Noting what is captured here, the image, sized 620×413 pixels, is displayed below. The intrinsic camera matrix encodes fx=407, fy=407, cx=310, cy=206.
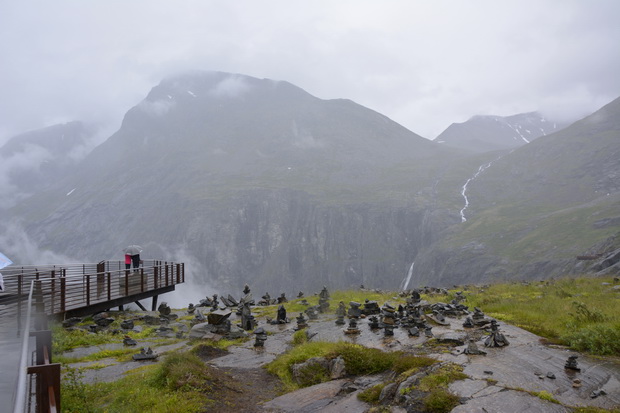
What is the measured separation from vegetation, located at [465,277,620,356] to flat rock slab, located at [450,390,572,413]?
439cm

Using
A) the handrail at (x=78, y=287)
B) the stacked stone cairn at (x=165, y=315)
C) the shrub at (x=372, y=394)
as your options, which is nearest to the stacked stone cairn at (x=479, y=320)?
the shrub at (x=372, y=394)

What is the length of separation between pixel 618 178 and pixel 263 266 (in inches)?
3824

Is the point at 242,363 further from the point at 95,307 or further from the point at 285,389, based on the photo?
the point at 95,307

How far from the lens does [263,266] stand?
113 metres

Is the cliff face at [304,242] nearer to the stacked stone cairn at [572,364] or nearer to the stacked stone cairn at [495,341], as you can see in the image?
the stacked stone cairn at [495,341]

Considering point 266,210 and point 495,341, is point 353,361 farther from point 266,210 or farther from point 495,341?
point 266,210

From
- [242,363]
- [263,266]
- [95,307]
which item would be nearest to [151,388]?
[242,363]

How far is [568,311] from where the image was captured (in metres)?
14.6

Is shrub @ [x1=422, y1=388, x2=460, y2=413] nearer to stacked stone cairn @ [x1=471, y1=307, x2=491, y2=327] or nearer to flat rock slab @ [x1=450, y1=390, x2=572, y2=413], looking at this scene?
flat rock slab @ [x1=450, y1=390, x2=572, y2=413]

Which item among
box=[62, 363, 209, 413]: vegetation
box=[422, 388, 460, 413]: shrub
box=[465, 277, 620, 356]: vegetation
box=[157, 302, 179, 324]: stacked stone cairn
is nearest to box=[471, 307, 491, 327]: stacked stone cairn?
box=[465, 277, 620, 356]: vegetation

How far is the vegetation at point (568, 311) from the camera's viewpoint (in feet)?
35.2

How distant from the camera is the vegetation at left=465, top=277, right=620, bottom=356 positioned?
10727 mm

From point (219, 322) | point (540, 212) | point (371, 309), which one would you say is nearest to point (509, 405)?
point (371, 309)

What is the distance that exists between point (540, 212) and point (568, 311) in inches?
3751
